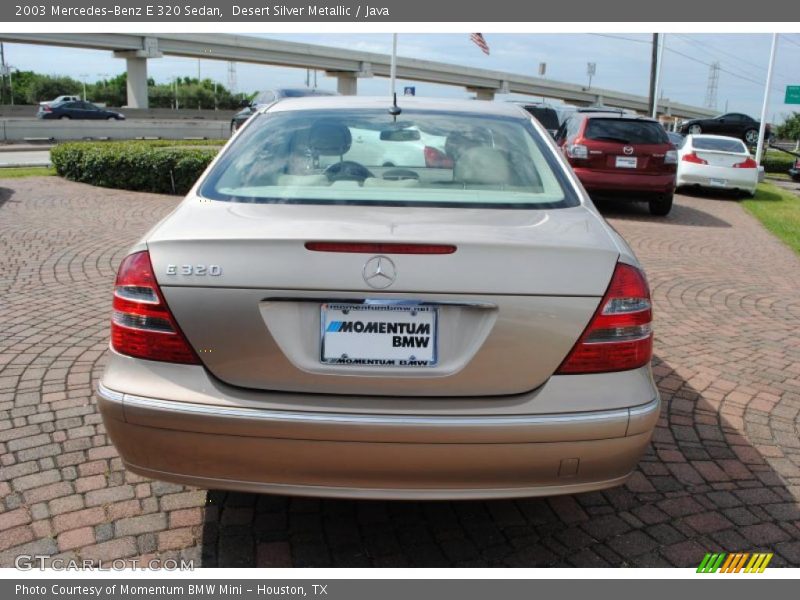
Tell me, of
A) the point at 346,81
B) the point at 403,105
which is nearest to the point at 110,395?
the point at 403,105

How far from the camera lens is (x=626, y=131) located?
12.3 metres

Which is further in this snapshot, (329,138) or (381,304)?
(329,138)

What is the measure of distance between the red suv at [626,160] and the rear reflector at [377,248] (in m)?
10.3

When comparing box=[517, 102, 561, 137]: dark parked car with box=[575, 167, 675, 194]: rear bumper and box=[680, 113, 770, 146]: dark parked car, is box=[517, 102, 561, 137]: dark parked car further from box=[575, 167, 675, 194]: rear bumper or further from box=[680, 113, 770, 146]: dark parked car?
box=[680, 113, 770, 146]: dark parked car

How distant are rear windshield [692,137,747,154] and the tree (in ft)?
142

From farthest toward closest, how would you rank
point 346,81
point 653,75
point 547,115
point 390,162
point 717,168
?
point 346,81 → point 653,75 → point 547,115 → point 717,168 → point 390,162

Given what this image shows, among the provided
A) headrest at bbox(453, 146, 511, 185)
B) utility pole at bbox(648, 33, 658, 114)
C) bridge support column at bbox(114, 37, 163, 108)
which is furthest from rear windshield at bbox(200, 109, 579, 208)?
bridge support column at bbox(114, 37, 163, 108)

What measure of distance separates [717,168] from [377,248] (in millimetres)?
Answer: 15403

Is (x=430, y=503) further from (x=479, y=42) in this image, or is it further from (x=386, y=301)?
(x=479, y=42)

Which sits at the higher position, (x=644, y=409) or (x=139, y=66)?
(x=139, y=66)

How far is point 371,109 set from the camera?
3.69 m

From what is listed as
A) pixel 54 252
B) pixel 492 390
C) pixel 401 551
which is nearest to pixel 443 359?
pixel 492 390

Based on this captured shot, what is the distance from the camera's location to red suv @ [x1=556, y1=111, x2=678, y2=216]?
478 inches

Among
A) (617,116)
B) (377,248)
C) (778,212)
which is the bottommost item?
(778,212)
